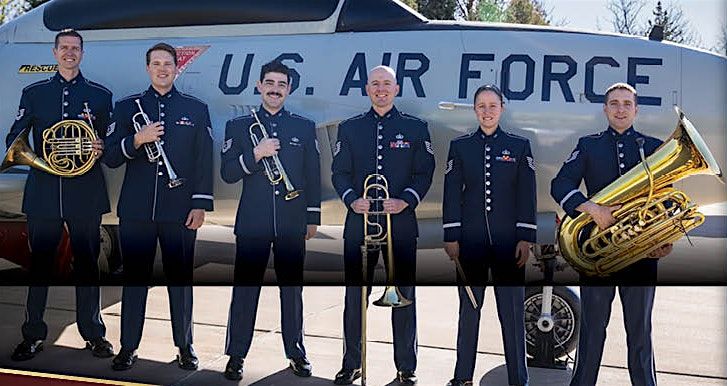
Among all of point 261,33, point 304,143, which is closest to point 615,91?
point 304,143

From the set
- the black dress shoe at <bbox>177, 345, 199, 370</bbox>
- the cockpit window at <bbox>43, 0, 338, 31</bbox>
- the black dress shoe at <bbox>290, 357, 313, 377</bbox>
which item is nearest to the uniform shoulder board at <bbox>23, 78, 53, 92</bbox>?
the cockpit window at <bbox>43, 0, 338, 31</bbox>

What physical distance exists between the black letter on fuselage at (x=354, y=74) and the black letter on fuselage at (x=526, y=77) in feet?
1.96

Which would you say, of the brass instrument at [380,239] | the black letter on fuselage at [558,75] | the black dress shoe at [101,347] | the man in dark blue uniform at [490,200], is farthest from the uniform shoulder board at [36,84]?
the black letter on fuselage at [558,75]

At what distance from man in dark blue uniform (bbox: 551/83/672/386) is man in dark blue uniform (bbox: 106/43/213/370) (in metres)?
1.52

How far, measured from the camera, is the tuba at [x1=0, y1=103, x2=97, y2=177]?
3523 mm

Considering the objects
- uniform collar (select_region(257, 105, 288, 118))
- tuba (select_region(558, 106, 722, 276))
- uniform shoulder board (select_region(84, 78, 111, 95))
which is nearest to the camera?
tuba (select_region(558, 106, 722, 276))

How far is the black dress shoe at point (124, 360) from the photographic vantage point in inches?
153

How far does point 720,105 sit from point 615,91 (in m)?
0.45

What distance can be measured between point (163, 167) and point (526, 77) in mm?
1607

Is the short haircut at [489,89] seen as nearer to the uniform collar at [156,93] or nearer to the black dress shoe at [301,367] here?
the uniform collar at [156,93]

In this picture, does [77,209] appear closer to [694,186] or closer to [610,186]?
[610,186]

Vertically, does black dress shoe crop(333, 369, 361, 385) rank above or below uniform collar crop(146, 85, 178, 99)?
below

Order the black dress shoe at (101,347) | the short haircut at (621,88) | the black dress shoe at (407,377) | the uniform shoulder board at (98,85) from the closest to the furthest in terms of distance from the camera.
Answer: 1. the short haircut at (621,88)
2. the uniform shoulder board at (98,85)
3. the black dress shoe at (407,377)
4. the black dress shoe at (101,347)

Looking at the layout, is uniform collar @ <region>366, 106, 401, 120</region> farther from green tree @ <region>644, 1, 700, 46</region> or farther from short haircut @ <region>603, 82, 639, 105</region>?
green tree @ <region>644, 1, 700, 46</region>
